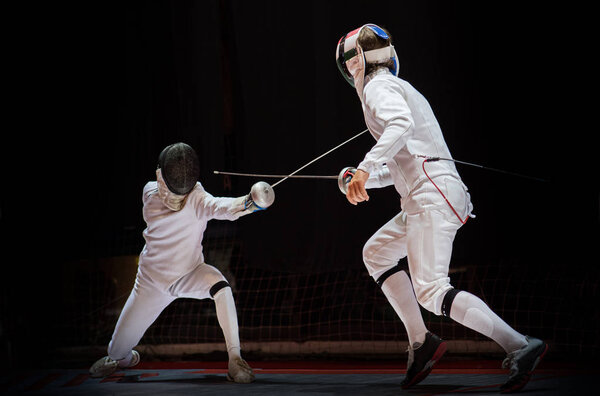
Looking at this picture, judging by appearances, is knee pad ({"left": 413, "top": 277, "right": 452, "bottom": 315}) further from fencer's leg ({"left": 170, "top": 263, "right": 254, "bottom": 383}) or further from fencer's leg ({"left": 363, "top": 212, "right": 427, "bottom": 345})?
fencer's leg ({"left": 170, "top": 263, "right": 254, "bottom": 383})

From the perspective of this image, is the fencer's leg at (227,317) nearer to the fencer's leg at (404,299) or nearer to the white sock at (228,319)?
the white sock at (228,319)

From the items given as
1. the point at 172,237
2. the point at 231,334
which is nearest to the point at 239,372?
the point at 231,334

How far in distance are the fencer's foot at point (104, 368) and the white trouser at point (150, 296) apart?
0.23 ft

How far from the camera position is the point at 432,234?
2258 mm

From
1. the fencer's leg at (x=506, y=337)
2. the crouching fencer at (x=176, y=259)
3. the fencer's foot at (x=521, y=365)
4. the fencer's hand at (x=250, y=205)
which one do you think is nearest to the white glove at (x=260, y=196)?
the fencer's hand at (x=250, y=205)

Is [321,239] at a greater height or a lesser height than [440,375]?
greater

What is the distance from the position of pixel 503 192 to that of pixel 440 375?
1.29 meters

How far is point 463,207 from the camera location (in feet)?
7.64

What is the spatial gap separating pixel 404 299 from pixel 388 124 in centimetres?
66

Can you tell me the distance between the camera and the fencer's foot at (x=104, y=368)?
3.01 m

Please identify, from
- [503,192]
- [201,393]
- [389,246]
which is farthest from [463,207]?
[503,192]

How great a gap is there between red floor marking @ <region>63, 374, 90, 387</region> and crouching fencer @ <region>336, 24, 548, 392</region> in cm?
139

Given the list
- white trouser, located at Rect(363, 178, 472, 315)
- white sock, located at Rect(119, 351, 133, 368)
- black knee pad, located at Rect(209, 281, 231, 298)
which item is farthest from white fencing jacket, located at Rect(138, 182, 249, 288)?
white trouser, located at Rect(363, 178, 472, 315)

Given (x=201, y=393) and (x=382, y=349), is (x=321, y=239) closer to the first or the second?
(x=382, y=349)
